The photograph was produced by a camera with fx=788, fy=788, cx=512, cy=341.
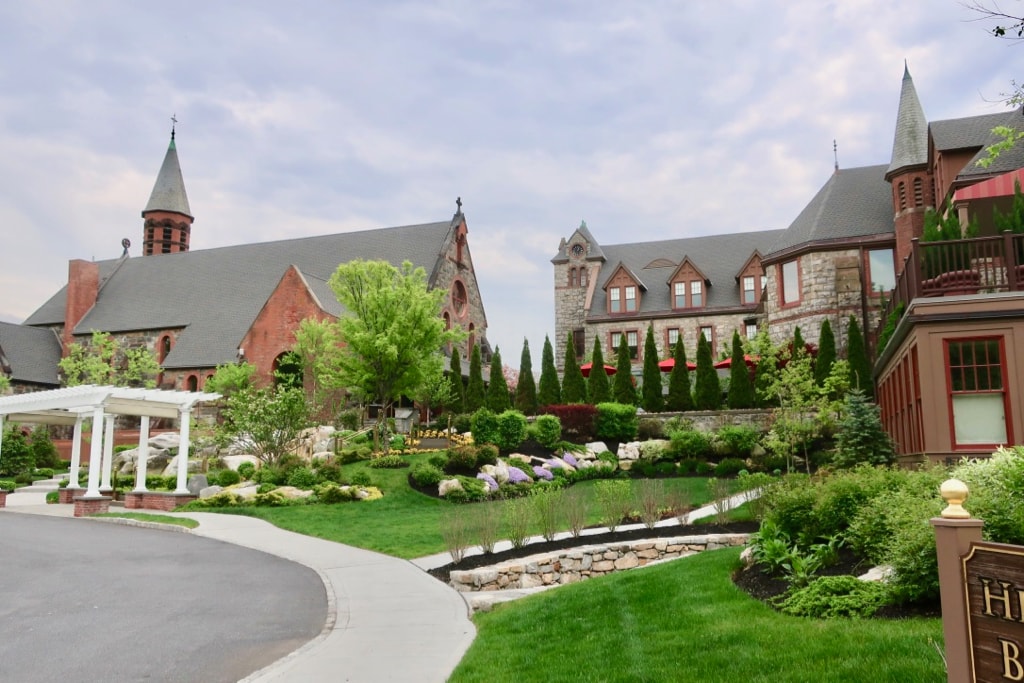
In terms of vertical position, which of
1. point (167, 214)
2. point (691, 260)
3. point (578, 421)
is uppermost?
point (167, 214)

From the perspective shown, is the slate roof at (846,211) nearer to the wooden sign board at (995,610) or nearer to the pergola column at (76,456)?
the pergola column at (76,456)

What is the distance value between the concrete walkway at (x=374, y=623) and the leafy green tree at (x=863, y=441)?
35.3 ft

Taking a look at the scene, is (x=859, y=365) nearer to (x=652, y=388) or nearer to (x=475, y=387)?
(x=652, y=388)

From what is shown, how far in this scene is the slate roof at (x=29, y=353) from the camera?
158ft

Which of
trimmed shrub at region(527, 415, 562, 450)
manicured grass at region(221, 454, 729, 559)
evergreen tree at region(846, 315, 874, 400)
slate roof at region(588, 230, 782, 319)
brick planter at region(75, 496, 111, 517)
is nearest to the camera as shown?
manicured grass at region(221, 454, 729, 559)

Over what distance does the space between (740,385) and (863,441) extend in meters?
13.5

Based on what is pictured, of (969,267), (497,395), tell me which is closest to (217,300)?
(497,395)

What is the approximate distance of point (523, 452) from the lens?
2627 cm

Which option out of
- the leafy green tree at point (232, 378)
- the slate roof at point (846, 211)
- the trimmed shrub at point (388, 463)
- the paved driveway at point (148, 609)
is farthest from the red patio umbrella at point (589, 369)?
the paved driveway at point (148, 609)

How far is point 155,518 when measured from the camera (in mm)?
18875

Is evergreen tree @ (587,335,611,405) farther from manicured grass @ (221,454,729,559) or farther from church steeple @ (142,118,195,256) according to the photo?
church steeple @ (142,118,195,256)

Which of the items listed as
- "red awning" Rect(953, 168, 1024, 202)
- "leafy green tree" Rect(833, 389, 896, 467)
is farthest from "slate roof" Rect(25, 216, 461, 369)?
"leafy green tree" Rect(833, 389, 896, 467)

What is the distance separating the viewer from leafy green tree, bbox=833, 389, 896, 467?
59.1 feet

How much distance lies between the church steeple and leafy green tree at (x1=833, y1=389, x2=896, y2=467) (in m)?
55.4
